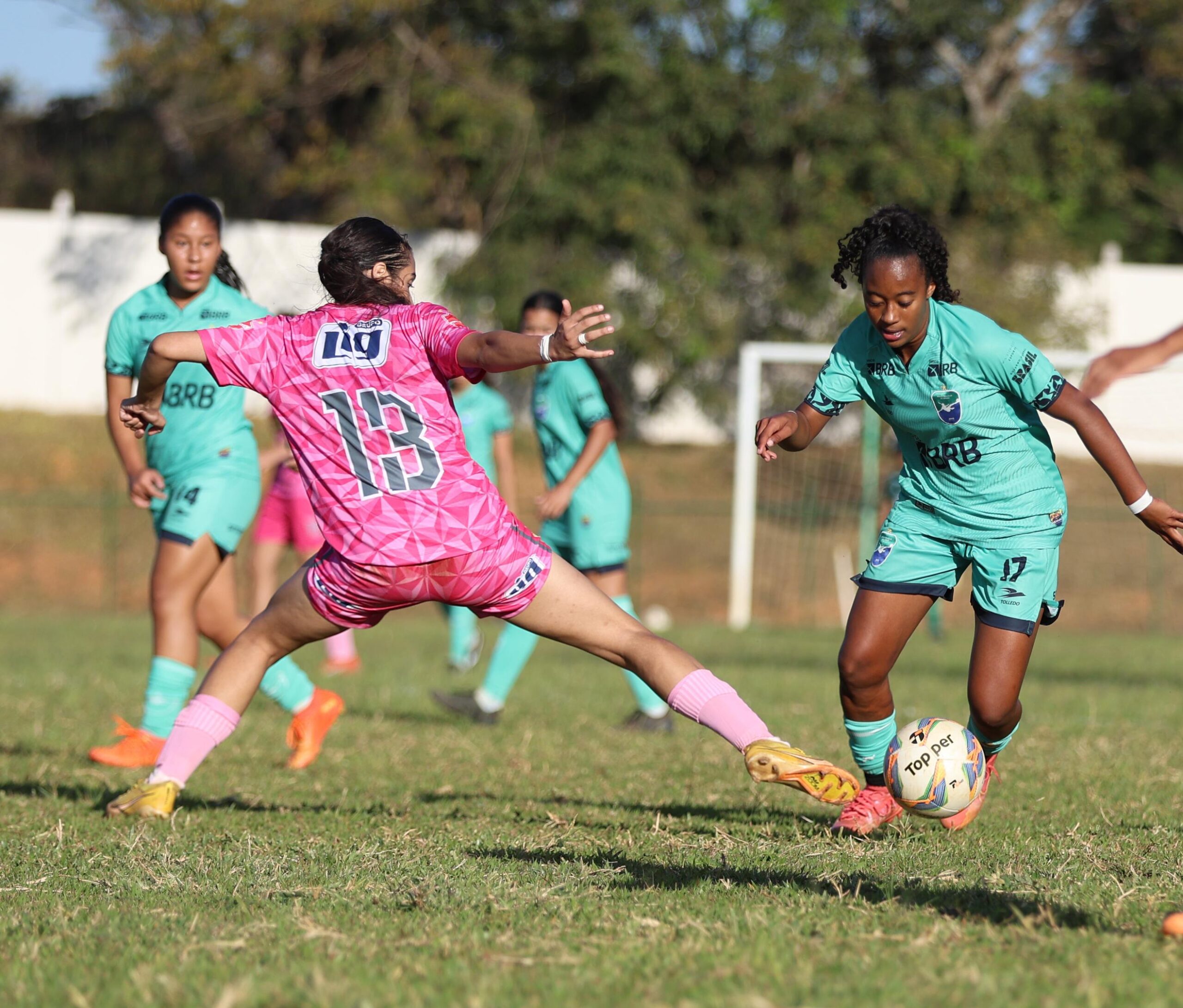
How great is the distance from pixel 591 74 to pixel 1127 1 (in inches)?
469

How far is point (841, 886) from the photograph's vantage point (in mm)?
3934

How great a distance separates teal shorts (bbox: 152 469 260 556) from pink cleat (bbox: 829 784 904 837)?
2898mm

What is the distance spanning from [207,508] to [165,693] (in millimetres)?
880

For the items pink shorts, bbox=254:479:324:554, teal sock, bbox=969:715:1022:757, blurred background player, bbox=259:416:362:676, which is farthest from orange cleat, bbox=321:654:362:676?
teal sock, bbox=969:715:1022:757

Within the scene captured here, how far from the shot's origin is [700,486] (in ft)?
85.6

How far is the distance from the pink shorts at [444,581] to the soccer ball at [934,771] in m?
1.32

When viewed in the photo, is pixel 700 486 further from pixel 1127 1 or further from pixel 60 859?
pixel 60 859

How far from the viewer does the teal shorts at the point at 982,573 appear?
489 centimetres

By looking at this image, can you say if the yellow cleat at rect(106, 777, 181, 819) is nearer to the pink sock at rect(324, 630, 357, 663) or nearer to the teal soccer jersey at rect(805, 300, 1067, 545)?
the teal soccer jersey at rect(805, 300, 1067, 545)

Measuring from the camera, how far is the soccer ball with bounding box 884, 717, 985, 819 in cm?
451

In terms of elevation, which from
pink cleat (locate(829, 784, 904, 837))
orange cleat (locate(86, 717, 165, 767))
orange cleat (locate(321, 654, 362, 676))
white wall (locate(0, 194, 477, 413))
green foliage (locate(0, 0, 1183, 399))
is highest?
green foliage (locate(0, 0, 1183, 399))

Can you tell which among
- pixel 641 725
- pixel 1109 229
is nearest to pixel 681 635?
pixel 641 725

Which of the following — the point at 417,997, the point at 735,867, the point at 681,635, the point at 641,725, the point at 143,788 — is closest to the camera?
the point at 417,997

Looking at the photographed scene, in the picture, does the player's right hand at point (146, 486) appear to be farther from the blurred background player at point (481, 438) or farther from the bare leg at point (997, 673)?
the blurred background player at point (481, 438)
